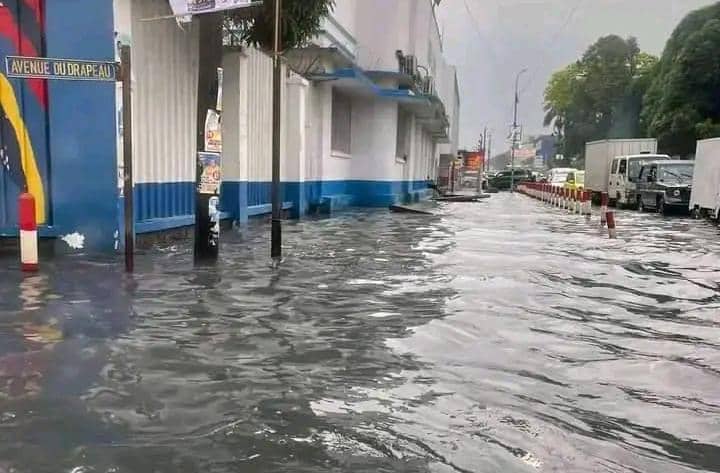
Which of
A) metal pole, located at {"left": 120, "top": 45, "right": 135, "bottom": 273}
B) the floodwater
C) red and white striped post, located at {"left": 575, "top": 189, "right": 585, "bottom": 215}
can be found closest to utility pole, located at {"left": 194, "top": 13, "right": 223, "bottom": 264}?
metal pole, located at {"left": 120, "top": 45, "right": 135, "bottom": 273}

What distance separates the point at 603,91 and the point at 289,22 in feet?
252

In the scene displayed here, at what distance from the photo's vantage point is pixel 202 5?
324 inches

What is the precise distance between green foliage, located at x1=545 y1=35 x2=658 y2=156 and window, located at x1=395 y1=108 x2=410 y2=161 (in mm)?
47737

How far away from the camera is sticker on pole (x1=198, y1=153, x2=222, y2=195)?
8.86m

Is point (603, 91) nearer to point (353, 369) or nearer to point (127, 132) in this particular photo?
point (127, 132)

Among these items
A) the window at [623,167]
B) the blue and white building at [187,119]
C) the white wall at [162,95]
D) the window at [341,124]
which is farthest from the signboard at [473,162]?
the white wall at [162,95]

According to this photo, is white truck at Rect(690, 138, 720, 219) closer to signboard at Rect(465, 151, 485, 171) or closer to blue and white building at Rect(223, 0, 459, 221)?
blue and white building at Rect(223, 0, 459, 221)

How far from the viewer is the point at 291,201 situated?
19344mm

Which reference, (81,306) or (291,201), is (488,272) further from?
(291,201)

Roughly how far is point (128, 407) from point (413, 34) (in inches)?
1027

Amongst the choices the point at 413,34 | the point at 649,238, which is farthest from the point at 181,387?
the point at 413,34

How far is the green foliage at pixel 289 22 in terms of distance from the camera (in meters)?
10.6

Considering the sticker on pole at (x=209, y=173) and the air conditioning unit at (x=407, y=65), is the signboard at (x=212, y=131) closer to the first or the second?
the sticker on pole at (x=209, y=173)

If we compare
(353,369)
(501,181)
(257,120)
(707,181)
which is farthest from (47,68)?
(501,181)
